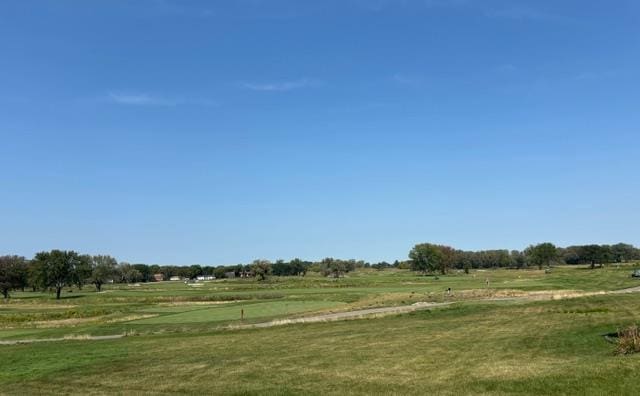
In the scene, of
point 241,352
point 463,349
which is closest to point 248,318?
point 241,352

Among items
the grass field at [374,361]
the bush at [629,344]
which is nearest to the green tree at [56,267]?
the grass field at [374,361]

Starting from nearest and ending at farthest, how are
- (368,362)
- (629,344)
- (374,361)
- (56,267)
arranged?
(629,344) < (368,362) < (374,361) < (56,267)

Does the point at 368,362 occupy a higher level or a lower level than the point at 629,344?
lower

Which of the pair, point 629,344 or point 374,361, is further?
point 374,361

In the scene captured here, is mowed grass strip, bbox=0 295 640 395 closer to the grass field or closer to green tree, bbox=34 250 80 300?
the grass field

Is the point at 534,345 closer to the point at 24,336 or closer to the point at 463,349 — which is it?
the point at 463,349

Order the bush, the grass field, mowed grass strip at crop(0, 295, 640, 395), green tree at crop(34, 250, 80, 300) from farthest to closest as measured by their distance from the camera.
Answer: green tree at crop(34, 250, 80, 300) → the bush → the grass field → mowed grass strip at crop(0, 295, 640, 395)

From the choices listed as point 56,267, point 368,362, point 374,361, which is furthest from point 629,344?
point 56,267

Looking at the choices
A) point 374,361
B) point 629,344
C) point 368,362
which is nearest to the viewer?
point 629,344

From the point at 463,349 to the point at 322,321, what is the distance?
82.1 ft

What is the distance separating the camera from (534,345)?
23.7 m

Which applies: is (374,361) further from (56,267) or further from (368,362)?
(56,267)

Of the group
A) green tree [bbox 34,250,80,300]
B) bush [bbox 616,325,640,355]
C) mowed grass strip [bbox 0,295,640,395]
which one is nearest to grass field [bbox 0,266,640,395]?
mowed grass strip [bbox 0,295,640,395]

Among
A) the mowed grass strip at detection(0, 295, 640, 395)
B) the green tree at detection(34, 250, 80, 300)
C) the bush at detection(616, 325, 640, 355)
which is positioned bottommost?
the mowed grass strip at detection(0, 295, 640, 395)
